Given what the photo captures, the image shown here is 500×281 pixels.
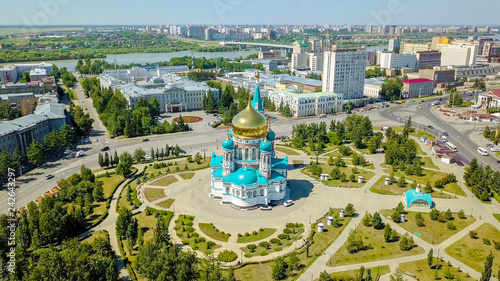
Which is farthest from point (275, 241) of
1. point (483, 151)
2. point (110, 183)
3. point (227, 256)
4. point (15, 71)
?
point (15, 71)

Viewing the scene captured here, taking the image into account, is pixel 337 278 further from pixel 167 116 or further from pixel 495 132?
pixel 167 116

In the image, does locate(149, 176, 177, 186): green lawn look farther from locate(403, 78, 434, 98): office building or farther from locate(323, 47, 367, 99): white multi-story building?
locate(403, 78, 434, 98): office building

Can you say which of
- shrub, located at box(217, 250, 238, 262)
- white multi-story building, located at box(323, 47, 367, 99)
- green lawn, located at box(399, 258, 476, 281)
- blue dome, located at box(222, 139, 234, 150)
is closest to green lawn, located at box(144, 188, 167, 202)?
blue dome, located at box(222, 139, 234, 150)

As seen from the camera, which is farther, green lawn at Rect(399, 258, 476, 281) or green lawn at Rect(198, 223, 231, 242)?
green lawn at Rect(198, 223, 231, 242)

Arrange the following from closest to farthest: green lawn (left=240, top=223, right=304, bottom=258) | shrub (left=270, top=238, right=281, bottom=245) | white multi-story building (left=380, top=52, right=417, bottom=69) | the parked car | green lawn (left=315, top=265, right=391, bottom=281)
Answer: green lawn (left=315, top=265, right=391, bottom=281)
green lawn (left=240, top=223, right=304, bottom=258)
shrub (left=270, top=238, right=281, bottom=245)
the parked car
white multi-story building (left=380, top=52, right=417, bottom=69)

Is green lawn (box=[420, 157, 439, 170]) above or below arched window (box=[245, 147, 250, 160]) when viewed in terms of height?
below

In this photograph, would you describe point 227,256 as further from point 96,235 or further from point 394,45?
point 394,45

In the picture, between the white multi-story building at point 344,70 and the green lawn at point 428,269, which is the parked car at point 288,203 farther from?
the white multi-story building at point 344,70
